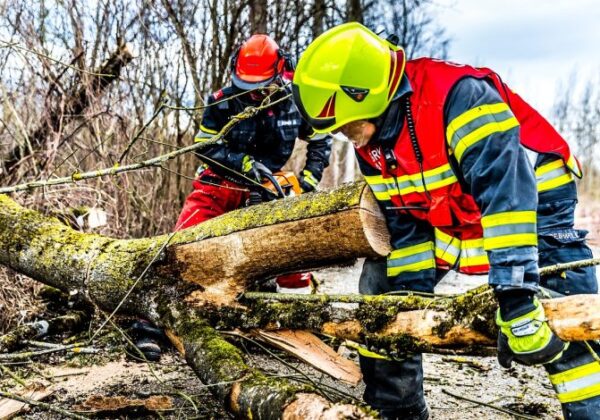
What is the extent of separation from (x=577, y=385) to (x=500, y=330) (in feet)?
1.21

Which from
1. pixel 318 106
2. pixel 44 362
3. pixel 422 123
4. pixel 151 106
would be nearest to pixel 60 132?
pixel 151 106

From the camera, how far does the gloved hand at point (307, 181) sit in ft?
13.1

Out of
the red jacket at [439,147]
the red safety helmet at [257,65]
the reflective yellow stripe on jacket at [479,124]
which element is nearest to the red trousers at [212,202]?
the red safety helmet at [257,65]

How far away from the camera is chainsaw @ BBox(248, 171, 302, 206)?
10.9 feet

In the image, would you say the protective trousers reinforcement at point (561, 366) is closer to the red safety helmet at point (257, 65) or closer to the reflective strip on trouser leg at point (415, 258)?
the reflective strip on trouser leg at point (415, 258)

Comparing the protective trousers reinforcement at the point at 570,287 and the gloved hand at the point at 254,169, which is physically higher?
the gloved hand at the point at 254,169

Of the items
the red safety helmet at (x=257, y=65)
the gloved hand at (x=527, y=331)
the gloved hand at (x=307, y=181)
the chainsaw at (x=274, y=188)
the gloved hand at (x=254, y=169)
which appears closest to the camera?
the gloved hand at (x=527, y=331)

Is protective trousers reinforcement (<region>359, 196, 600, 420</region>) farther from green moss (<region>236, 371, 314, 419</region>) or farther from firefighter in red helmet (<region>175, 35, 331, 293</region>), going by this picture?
firefighter in red helmet (<region>175, 35, 331, 293</region>)

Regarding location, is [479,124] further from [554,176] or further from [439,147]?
[554,176]

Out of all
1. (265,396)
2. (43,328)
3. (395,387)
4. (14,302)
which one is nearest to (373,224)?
(395,387)

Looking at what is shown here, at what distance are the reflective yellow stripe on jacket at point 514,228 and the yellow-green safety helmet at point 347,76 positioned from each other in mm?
624

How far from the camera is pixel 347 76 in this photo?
2.01 metres

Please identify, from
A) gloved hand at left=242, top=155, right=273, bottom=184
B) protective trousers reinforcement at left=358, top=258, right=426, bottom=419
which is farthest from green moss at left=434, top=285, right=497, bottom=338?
gloved hand at left=242, top=155, right=273, bottom=184

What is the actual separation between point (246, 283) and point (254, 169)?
1143mm
